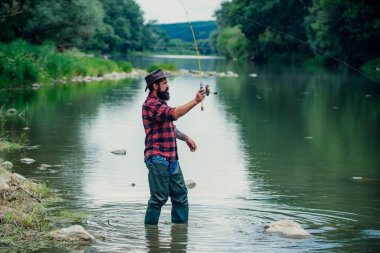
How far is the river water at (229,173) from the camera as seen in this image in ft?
28.3

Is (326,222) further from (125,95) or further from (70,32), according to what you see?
(70,32)

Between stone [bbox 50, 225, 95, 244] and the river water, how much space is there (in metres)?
0.11

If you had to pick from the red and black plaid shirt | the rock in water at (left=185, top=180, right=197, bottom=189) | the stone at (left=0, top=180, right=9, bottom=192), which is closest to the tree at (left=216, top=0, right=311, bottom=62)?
the rock in water at (left=185, top=180, right=197, bottom=189)

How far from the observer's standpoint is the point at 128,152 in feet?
49.8

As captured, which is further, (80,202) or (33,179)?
(33,179)

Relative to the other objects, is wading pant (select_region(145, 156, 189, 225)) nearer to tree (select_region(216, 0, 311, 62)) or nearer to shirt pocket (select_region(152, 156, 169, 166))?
shirt pocket (select_region(152, 156, 169, 166))

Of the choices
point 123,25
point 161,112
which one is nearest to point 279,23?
point 123,25

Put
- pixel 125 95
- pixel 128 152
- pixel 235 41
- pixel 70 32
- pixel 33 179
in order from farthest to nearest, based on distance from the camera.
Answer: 1. pixel 235 41
2. pixel 70 32
3. pixel 125 95
4. pixel 128 152
5. pixel 33 179

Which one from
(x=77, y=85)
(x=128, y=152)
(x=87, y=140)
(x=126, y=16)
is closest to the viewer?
(x=128, y=152)

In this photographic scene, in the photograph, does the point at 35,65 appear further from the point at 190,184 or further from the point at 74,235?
the point at 74,235

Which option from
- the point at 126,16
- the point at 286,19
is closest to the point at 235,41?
the point at 286,19

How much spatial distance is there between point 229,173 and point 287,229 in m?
4.27

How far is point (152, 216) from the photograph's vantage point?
8930mm

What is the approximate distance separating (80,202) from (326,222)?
9.73 ft
